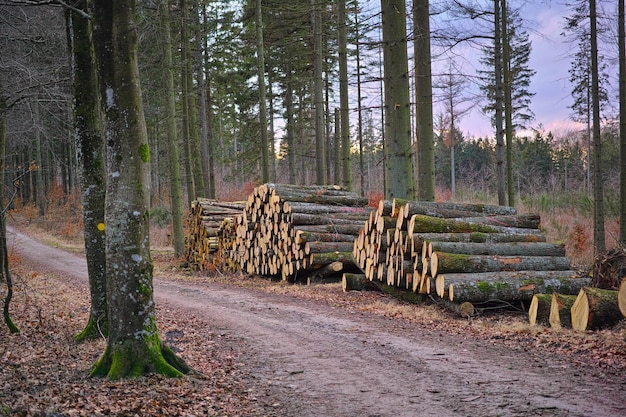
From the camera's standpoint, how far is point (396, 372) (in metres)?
5.93

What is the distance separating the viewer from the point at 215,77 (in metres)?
26.5

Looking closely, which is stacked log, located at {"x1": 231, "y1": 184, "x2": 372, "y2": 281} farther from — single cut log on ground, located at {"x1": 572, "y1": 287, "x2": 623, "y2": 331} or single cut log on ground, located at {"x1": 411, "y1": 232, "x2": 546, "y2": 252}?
single cut log on ground, located at {"x1": 572, "y1": 287, "x2": 623, "y2": 331}

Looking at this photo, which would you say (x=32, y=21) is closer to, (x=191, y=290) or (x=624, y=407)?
(x=191, y=290)

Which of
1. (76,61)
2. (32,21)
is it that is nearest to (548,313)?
(76,61)

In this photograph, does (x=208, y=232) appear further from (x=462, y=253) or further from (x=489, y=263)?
(x=489, y=263)

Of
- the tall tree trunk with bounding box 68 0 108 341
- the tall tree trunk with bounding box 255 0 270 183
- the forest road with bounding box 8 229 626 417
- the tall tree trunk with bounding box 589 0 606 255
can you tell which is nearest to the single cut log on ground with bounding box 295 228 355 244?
the forest road with bounding box 8 229 626 417

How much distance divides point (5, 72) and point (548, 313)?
11.5m

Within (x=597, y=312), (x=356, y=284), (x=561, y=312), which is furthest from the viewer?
(x=356, y=284)

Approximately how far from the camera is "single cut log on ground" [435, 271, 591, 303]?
8.88m

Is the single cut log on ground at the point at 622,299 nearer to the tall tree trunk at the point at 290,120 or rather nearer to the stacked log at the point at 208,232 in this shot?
the stacked log at the point at 208,232

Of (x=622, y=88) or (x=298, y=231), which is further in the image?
(x=622, y=88)

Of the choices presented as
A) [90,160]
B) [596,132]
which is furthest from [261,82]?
[90,160]

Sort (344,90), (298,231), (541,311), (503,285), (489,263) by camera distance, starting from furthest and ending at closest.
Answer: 1. (344,90)
2. (298,231)
3. (489,263)
4. (503,285)
5. (541,311)

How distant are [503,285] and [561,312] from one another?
1.46m
